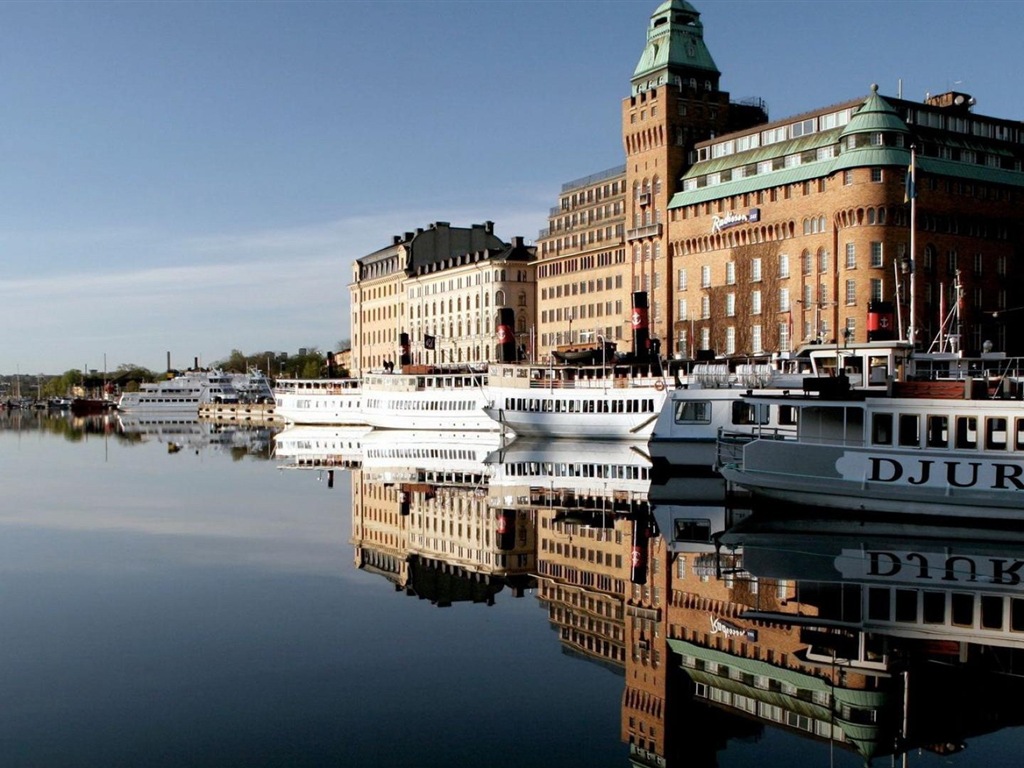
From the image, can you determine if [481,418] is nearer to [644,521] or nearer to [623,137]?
[623,137]

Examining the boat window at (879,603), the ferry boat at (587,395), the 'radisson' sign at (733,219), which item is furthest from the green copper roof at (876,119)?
the boat window at (879,603)

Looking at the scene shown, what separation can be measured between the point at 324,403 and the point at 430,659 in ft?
349

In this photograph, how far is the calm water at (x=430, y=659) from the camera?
17.7 metres

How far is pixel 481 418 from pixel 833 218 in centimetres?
3399

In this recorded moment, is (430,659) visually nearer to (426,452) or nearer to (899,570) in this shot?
(899,570)

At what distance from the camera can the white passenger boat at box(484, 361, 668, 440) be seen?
77.2 m

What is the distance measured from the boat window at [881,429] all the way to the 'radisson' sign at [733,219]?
2673 inches

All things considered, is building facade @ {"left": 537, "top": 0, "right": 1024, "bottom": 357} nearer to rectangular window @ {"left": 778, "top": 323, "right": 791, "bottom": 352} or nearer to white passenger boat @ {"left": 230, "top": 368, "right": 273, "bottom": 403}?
rectangular window @ {"left": 778, "top": 323, "right": 791, "bottom": 352}

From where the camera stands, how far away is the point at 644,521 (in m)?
41.7

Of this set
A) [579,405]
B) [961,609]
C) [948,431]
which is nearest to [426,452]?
[579,405]

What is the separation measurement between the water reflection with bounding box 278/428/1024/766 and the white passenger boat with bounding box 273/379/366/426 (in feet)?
238

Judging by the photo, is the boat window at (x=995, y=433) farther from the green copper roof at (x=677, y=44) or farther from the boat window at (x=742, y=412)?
the green copper roof at (x=677, y=44)

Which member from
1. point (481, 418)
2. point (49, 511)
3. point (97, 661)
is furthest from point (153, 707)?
point (481, 418)

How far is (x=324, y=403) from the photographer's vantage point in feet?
418
